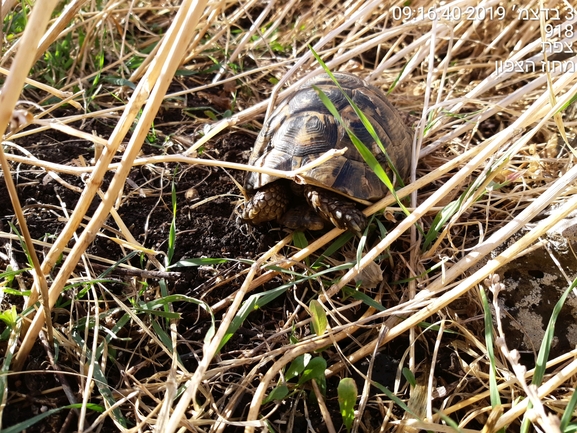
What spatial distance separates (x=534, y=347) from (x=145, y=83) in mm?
1559

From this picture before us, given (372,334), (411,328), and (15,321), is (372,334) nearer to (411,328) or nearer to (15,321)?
(411,328)

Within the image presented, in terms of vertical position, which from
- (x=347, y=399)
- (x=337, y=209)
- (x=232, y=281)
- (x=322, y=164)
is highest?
(x=322, y=164)

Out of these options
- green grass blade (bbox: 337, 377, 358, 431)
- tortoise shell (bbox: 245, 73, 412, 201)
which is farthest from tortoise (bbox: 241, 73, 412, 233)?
green grass blade (bbox: 337, 377, 358, 431)

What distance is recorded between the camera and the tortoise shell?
2008 mm

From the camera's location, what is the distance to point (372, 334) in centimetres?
172

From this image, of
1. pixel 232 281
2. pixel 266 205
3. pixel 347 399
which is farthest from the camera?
pixel 266 205

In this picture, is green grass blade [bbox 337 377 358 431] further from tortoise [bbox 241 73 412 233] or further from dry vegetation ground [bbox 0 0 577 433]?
tortoise [bbox 241 73 412 233]

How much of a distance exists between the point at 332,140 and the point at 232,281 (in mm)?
723

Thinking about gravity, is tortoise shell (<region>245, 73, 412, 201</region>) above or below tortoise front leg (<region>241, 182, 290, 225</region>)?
above

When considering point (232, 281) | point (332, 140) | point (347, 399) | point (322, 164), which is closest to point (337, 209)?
point (322, 164)

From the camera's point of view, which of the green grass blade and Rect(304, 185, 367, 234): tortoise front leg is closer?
the green grass blade

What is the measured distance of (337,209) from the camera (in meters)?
1.93

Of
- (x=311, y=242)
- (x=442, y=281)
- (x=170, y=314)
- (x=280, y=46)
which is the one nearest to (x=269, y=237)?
(x=311, y=242)

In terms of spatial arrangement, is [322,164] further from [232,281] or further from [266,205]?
[232,281]
